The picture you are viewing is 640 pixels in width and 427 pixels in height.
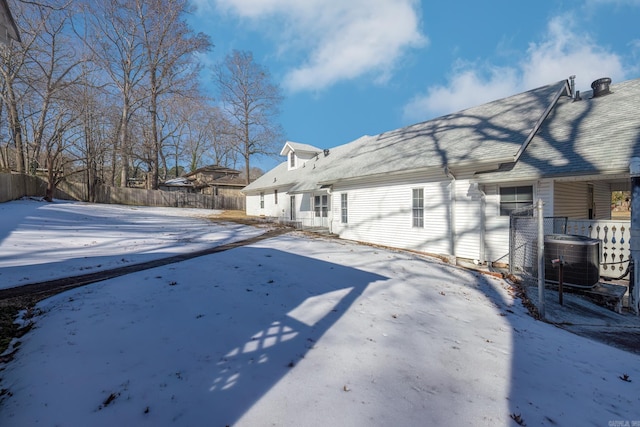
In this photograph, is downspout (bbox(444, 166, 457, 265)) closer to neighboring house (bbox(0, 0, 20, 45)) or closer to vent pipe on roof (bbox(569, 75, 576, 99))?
vent pipe on roof (bbox(569, 75, 576, 99))

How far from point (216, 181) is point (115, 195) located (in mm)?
11442

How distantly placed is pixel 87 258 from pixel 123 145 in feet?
74.9

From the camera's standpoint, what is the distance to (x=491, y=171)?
8781 mm

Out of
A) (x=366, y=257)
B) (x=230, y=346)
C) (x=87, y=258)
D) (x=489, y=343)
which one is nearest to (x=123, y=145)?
(x=87, y=258)

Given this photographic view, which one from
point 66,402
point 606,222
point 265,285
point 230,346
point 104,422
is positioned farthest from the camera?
point 606,222

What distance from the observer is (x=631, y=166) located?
570 cm

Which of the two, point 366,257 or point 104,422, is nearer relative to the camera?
point 104,422

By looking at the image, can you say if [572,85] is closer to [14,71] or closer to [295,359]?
[295,359]

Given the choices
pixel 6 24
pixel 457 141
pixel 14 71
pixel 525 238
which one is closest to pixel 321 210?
pixel 457 141

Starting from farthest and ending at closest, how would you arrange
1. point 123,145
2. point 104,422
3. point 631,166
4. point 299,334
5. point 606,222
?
point 123,145 < point 606,222 < point 631,166 < point 299,334 < point 104,422

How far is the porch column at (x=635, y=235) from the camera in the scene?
5551 mm

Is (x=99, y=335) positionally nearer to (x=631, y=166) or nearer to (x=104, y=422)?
(x=104, y=422)

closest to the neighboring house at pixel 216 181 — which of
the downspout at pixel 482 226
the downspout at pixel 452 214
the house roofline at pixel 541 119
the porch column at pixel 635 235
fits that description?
the downspout at pixel 452 214

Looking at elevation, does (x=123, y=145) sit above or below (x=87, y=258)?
above
